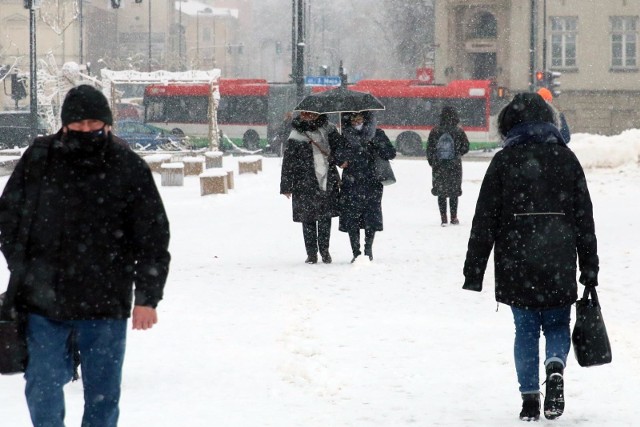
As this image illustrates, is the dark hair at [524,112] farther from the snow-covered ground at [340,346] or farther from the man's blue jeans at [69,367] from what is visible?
the man's blue jeans at [69,367]

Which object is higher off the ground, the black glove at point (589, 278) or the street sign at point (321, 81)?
the street sign at point (321, 81)

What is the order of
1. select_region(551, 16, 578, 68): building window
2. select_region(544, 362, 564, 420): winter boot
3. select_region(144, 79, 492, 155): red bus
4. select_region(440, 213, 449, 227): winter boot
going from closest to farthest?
1. select_region(544, 362, 564, 420): winter boot
2. select_region(440, 213, 449, 227): winter boot
3. select_region(144, 79, 492, 155): red bus
4. select_region(551, 16, 578, 68): building window

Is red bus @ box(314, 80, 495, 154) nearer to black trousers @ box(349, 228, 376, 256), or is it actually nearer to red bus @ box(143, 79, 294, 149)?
red bus @ box(143, 79, 294, 149)

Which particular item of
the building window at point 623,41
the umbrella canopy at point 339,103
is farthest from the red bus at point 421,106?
the umbrella canopy at point 339,103

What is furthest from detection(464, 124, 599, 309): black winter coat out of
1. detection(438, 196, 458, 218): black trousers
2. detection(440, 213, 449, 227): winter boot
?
detection(440, 213, 449, 227): winter boot

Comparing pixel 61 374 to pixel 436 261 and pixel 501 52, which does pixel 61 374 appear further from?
pixel 501 52

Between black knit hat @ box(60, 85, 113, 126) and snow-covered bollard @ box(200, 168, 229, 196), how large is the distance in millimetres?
18996

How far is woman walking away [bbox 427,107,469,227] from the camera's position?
17.6 meters

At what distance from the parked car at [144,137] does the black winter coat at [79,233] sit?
36.7 meters

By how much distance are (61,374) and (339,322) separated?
4992 mm

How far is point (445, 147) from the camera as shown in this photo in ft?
58.0

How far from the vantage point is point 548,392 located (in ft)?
20.3

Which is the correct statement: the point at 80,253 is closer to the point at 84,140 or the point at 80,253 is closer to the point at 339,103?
the point at 84,140

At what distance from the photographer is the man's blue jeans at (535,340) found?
6.15 m
